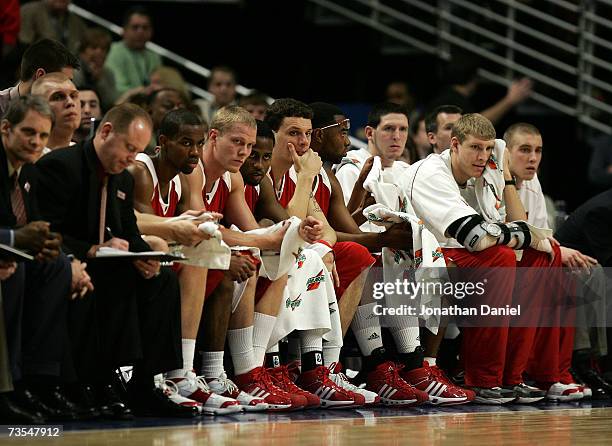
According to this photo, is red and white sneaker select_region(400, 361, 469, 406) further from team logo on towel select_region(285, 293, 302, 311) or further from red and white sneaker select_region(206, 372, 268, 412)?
red and white sneaker select_region(206, 372, 268, 412)

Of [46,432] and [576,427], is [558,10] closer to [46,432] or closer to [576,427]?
[576,427]

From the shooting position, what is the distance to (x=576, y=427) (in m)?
5.99

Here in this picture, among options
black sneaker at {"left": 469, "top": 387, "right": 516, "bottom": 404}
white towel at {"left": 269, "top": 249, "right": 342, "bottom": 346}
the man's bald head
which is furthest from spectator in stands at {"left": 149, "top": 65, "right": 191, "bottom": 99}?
black sneaker at {"left": 469, "top": 387, "right": 516, "bottom": 404}

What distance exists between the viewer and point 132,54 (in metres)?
10.5

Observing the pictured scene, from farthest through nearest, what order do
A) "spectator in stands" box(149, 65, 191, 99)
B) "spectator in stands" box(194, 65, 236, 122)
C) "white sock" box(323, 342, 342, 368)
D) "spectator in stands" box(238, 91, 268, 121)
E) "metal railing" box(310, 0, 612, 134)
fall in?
"metal railing" box(310, 0, 612, 134), "spectator in stands" box(194, 65, 236, 122), "spectator in stands" box(149, 65, 191, 99), "spectator in stands" box(238, 91, 268, 121), "white sock" box(323, 342, 342, 368)

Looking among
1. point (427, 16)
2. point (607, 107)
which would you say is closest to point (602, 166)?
point (607, 107)

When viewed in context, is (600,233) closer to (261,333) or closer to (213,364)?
(261,333)

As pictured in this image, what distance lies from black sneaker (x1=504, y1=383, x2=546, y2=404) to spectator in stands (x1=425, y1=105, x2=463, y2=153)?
1820 mm

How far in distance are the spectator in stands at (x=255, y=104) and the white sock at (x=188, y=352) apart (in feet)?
10.4

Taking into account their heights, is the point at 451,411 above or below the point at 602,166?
below

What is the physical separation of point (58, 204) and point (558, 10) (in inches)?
287

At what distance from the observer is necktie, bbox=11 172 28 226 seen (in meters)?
5.30

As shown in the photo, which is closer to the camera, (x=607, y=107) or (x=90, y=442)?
(x=90, y=442)

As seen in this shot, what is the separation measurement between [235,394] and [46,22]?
476cm
